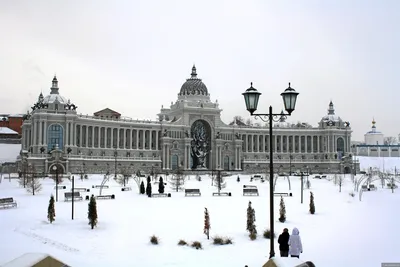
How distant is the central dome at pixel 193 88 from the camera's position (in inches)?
4119

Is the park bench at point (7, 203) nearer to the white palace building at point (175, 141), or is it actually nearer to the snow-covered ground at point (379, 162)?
the white palace building at point (175, 141)

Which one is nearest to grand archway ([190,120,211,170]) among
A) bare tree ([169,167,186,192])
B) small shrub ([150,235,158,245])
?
bare tree ([169,167,186,192])

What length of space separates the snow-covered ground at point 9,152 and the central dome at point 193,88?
40.6 meters

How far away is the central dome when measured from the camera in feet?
343

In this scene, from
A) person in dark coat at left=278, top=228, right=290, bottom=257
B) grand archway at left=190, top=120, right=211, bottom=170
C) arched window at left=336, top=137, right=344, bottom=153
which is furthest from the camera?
arched window at left=336, top=137, right=344, bottom=153

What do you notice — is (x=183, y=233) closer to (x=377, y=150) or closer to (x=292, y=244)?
(x=292, y=244)

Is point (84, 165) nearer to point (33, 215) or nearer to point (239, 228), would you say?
point (33, 215)

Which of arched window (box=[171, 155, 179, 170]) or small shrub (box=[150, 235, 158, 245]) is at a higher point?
arched window (box=[171, 155, 179, 170])

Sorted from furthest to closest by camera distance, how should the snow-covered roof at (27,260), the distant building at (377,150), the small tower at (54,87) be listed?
the distant building at (377,150) < the small tower at (54,87) < the snow-covered roof at (27,260)

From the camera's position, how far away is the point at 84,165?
3255 inches

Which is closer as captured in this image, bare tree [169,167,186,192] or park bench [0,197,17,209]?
park bench [0,197,17,209]

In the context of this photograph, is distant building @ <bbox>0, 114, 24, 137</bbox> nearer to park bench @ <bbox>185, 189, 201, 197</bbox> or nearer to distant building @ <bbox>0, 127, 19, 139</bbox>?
distant building @ <bbox>0, 127, 19, 139</bbox>

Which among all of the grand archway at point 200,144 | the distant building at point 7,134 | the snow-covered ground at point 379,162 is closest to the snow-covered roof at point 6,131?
the distant building at point 7,134

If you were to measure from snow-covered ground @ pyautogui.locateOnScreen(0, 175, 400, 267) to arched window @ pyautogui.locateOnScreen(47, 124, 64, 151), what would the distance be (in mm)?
47296
